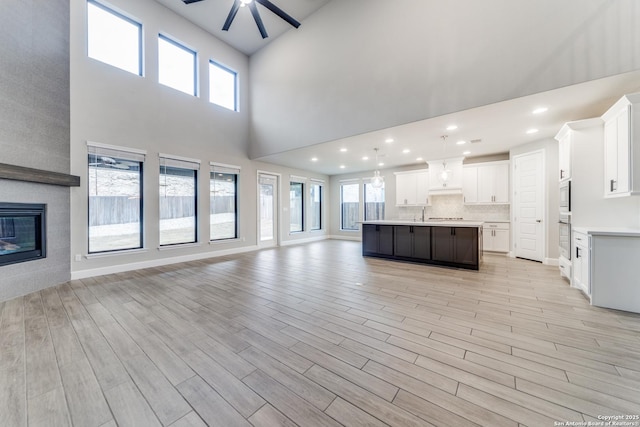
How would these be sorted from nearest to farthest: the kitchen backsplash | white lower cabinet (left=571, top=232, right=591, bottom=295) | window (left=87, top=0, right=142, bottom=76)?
white lower cabinet (left=571, top=232, right=591, bottom=295) < window (left=87, top=0, right=142, bottom=76) < the kitchen backsplash

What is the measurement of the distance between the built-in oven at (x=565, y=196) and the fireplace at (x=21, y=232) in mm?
8254

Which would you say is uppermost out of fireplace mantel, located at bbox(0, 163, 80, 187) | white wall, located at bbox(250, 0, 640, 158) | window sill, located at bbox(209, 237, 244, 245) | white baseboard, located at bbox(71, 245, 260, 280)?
white wall, located at bbox(250, 0, 640, 158)

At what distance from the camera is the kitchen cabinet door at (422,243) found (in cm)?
509

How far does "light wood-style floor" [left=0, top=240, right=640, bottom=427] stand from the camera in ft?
4.58

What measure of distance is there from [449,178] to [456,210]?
4.49ft

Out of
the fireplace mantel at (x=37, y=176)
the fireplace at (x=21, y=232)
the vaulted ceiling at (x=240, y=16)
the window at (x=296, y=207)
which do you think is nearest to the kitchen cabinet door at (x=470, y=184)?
the window at (x=296, y=207)

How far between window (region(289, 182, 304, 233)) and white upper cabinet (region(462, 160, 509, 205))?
5.38 meters

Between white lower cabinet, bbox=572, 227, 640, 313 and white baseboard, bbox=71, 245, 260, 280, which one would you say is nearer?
white lower cabinet, bbox=572, 227, 640, 313

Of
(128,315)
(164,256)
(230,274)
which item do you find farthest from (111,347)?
(164,256)

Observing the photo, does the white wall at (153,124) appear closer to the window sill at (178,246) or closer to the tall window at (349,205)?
the window sill at (178,246)

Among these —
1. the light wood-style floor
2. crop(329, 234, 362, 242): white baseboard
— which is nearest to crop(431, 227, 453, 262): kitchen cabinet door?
the light wood-style floor

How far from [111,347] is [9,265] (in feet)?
9.15

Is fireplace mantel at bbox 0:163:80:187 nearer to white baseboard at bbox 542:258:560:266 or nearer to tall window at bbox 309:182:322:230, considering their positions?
tall window at bbox 309:182:322:230

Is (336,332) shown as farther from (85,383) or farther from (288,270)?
(288,270)
